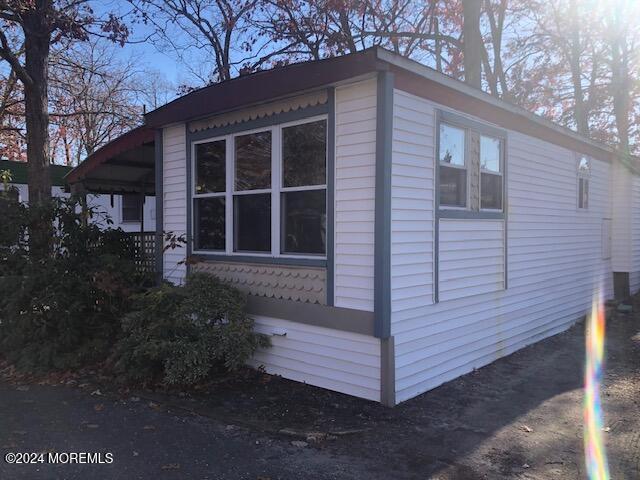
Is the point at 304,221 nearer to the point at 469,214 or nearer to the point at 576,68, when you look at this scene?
the point at 469,214

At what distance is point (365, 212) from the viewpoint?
5.00 metres

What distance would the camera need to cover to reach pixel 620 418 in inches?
189

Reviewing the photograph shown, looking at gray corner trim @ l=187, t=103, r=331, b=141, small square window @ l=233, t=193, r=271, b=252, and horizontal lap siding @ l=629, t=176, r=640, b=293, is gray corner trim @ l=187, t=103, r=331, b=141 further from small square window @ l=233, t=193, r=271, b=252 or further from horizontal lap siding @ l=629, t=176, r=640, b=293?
horizontal lap siding @ l=629, t=176, r=640, b=293

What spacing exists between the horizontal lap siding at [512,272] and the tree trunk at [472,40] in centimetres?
448

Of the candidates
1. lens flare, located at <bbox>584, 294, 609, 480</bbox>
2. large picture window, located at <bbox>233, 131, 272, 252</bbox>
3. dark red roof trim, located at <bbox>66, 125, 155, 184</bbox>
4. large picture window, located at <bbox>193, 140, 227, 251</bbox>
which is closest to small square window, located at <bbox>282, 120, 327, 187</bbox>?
large picture window, located at <bbox>233, 131, 272, 252</bbox>

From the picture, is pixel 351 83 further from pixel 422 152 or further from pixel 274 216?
pixel 274 216

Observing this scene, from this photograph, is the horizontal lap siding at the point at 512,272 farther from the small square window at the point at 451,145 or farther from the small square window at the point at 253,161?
the small square window at the point at 253,161

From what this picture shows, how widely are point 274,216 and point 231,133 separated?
1299mm

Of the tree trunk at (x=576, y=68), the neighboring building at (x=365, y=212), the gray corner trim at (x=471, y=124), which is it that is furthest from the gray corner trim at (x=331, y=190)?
the tree trunk at (x=576, y=68)

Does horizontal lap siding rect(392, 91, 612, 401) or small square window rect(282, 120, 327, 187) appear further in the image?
small square window rect(282, 120, 327, 187)

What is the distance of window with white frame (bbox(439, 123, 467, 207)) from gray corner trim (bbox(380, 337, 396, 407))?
5.87 ft

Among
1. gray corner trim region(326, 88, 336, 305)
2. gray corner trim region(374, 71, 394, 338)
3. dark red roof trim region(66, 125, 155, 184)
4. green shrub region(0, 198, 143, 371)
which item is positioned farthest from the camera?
dark red roof trim region(66, 125, 155, 184)

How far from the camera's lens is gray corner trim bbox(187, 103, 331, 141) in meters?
5.41

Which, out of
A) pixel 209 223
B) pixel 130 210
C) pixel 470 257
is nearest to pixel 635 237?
pixel 470 257
